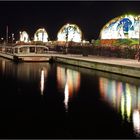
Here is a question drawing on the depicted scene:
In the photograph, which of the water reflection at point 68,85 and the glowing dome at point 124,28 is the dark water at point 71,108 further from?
the glowing dome at point 124,28

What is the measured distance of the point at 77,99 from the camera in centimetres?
1811

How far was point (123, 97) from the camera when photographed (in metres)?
18.6

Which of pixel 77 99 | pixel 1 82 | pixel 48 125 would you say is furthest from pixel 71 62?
pixel 48 125

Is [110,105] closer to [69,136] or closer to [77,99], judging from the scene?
[77,99]

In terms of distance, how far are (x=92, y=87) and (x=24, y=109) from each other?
25.4 feet

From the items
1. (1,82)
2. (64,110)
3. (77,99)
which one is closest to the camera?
(64,110)

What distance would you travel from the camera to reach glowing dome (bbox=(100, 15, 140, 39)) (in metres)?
44.2

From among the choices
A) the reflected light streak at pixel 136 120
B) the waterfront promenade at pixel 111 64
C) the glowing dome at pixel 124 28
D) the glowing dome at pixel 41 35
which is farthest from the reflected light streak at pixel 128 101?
the glowing dome at pixel 41 35

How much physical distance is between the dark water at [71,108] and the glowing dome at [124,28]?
2016cm

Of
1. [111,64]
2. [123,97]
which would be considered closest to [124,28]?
[111,64]

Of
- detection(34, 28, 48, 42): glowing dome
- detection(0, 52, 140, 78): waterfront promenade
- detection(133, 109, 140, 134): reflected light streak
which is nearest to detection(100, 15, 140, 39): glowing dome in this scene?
detection(0, 52, 140, 78): waterfront promenade

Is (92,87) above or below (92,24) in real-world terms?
below

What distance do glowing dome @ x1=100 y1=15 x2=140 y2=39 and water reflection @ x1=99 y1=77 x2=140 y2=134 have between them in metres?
20.1

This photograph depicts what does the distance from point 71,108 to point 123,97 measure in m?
3.95
